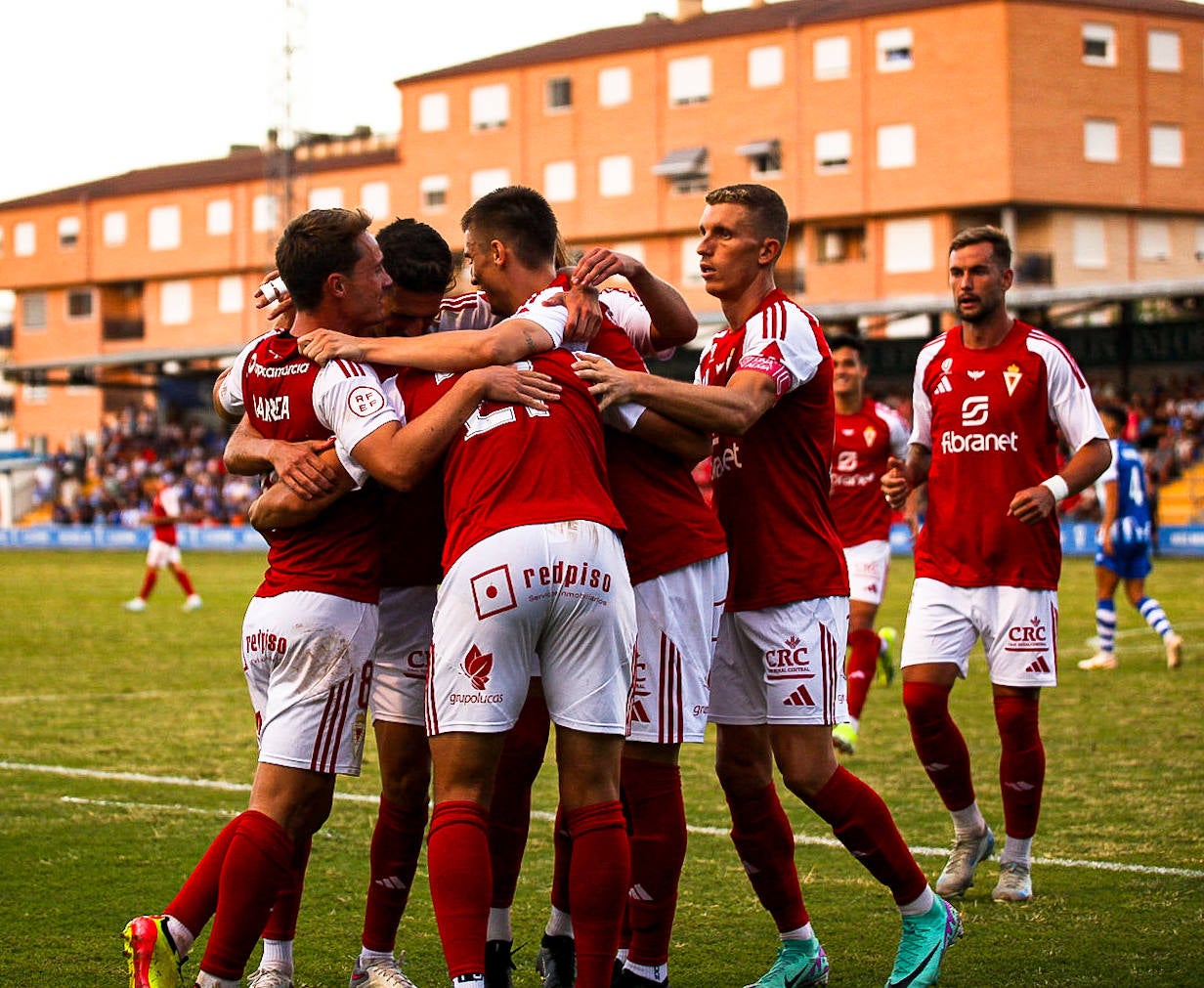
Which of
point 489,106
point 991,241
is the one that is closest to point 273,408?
Result: point 991,241

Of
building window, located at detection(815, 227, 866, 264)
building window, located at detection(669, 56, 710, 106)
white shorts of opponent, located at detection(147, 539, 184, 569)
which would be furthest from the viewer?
building window, located at detection(669, 56, 710, 106)

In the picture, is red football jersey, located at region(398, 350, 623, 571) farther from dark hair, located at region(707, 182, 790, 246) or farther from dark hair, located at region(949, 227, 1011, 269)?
dark hair, located at region(949, 227, 1011, 269)

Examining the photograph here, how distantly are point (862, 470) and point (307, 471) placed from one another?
22.0ft

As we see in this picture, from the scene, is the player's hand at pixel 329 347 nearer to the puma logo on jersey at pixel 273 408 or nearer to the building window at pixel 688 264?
the puma logo on jersey at pixel 273 408

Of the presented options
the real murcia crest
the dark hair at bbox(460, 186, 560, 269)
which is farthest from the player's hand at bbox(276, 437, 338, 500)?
the real murcia crest

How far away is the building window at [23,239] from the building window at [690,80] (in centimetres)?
3276

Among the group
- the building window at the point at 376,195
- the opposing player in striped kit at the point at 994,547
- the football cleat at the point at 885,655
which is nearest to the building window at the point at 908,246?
the building window at the point at 376,195

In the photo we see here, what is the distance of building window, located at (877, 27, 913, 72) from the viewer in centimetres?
5122

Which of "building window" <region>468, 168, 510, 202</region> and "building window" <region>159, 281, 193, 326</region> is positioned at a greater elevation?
"building window" <region>468, 168, 510, 202</region>

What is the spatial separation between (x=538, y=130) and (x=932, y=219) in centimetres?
1506

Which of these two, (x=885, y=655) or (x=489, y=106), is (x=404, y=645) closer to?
(x=885, y=655)

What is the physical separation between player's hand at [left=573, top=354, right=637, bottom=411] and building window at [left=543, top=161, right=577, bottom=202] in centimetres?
5384

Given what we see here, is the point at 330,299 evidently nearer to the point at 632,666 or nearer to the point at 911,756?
the point at 632,666

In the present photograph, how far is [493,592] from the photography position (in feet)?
15.4
